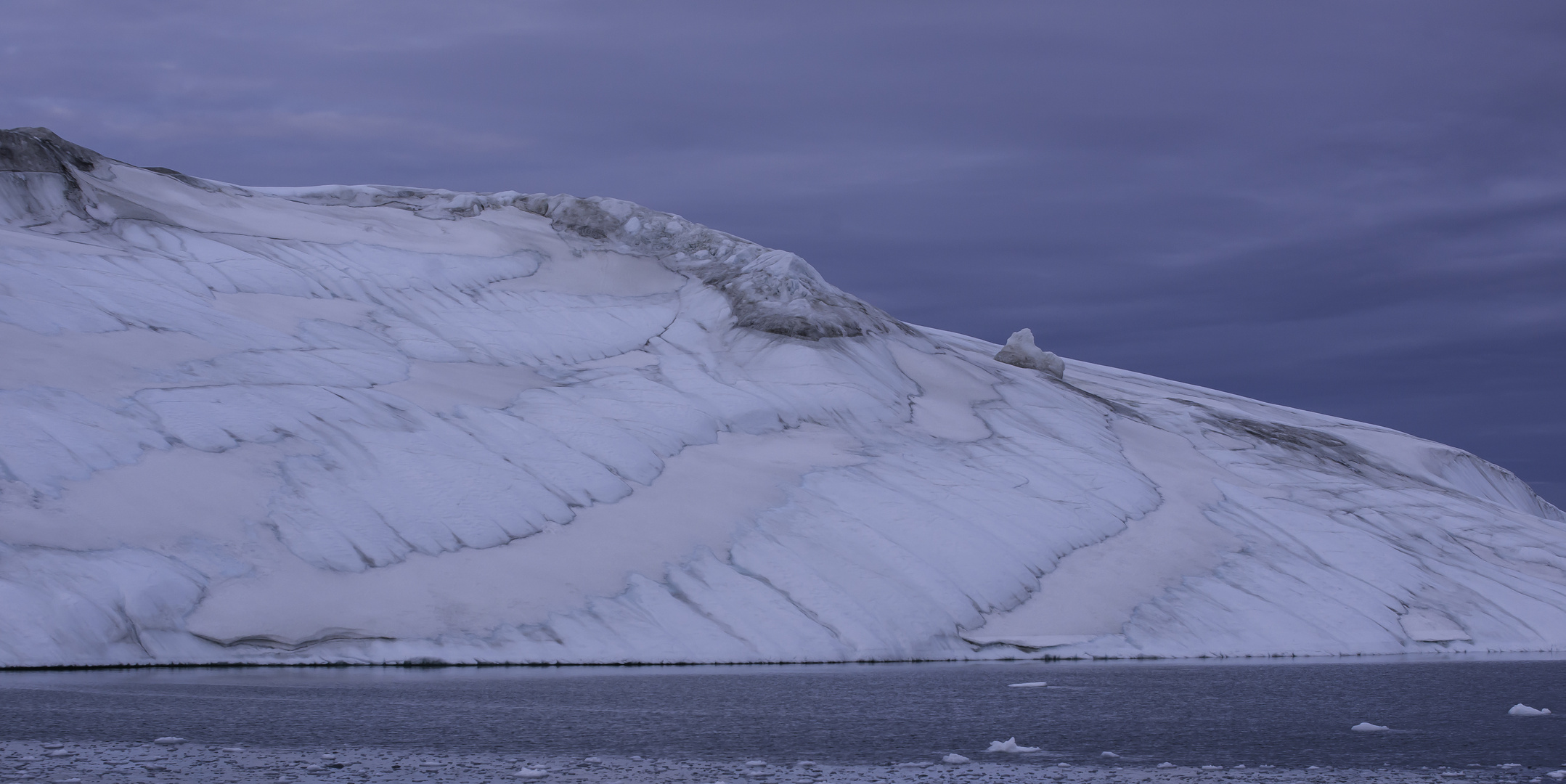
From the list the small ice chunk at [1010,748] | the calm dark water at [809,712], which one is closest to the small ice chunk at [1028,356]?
the calm dark water at [809,712]

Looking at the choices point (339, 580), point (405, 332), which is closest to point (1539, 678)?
point (339, 580)

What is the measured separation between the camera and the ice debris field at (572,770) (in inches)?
311

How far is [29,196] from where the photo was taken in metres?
22.6

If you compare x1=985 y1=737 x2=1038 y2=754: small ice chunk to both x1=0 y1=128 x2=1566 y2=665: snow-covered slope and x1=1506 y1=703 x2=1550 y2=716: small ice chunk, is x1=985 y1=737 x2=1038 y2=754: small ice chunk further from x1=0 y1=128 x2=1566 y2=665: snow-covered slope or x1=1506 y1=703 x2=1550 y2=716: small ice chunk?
x1=0 y1=128 x2=1566 y2=665: snow-covered slope

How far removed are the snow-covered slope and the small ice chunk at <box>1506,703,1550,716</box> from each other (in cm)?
612

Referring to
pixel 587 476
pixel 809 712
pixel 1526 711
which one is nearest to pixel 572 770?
pixel 809 712

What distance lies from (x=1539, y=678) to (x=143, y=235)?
72.7 feet

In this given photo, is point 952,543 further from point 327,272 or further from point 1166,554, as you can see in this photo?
point 327,272

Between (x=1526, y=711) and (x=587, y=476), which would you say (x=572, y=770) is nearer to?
(x=1526, y=711)

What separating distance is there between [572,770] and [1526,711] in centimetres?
894

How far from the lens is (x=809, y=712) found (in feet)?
37.6

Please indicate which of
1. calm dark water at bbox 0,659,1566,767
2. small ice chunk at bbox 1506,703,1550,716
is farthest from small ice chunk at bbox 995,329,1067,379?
small ice chunk at bbox 1506,703,1550,716

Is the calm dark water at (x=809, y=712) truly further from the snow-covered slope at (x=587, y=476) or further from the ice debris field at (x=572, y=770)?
the snow-covered slope at (x=587, y=476)

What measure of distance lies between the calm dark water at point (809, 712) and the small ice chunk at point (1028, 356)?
50.9 ft
